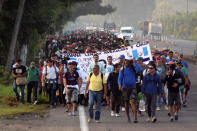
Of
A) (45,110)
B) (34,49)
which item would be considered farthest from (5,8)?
(45,110)

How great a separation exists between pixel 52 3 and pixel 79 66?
46.4ft

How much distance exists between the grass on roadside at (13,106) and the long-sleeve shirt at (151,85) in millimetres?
3828

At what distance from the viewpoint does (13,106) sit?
16.5 meters

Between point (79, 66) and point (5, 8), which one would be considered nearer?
point (79, 66)

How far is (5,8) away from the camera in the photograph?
97.0 feet

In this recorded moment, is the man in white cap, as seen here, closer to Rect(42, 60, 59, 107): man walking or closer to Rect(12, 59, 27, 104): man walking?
Rect(42, 60, 59, 107): man walking

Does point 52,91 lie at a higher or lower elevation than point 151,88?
lower

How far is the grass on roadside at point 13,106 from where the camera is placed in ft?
49.9

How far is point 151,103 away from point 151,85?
47cm

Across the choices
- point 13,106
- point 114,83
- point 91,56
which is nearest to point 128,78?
point 114,83

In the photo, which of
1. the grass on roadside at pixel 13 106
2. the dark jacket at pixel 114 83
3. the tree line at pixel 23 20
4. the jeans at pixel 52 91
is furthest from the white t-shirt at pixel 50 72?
the tree line at pixel 23 20

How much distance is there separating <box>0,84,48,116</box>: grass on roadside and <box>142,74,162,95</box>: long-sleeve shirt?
3.83 meters

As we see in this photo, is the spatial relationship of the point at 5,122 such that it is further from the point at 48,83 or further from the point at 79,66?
the point at 79,66

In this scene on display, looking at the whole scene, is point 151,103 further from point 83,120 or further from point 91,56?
point 91,56
